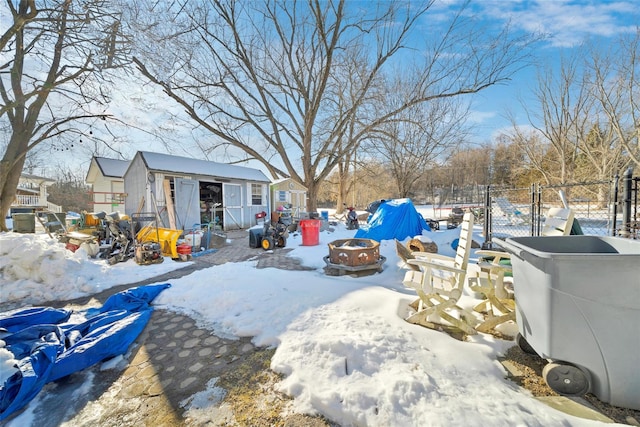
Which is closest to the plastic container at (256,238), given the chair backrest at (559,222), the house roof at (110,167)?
the chair backrest at (559,222)

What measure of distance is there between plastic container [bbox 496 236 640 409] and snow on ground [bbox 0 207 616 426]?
379 mm

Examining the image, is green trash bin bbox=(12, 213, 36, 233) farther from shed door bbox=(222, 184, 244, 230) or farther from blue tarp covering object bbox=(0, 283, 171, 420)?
blue tarp covering object bbox=(0, 283, 171, 420)

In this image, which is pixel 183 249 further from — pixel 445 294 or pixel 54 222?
pixel 54 222

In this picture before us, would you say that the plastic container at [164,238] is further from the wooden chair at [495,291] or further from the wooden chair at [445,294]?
the wooden chair at [495,291]

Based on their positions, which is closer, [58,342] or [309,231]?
[58,342]

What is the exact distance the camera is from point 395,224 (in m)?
7.83

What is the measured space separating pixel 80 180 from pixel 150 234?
29.3m

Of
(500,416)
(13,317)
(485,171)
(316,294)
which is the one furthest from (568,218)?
(485,171)

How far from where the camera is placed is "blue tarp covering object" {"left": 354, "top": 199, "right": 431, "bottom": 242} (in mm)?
7730

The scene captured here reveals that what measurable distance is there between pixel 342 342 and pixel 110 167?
23.1 metres

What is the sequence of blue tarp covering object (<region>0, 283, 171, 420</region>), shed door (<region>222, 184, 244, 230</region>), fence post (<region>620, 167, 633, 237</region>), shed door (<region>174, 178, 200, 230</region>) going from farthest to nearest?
shed door (<region>222, 184, 244, 230</region>), shed door (<region>174, 178, 200, 230</region>), fence post (<region>620, 167, 633, 237</region>), blue tarp covering object (<region>0, 283, 171, 420</region>)

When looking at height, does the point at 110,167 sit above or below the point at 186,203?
above

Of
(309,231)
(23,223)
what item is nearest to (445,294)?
(309,231)

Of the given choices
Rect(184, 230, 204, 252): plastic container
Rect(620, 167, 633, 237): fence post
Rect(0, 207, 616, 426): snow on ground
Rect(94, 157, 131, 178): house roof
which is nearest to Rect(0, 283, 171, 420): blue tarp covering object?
Rect(0, 207, 616, 426): snow on ground
